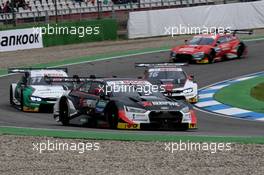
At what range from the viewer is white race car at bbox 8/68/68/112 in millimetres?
24594

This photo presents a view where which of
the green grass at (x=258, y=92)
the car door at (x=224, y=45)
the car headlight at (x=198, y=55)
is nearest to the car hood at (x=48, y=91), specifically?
the green grass at (x=258, y=92)

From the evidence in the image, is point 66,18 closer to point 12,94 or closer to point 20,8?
point 20,8

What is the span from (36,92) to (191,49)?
41.1 ft

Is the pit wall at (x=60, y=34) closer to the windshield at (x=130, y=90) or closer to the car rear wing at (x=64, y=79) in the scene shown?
the car rear wing at (x=64, y=79)

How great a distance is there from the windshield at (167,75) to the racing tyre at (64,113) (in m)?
6.49

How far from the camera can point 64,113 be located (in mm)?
20906

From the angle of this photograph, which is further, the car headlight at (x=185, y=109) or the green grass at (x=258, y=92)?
the green grass at (x=258, y=92)

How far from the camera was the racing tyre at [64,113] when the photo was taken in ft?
68.3

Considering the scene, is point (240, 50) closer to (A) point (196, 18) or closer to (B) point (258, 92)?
(A) point (196, 18)

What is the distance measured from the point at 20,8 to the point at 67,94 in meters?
26.1

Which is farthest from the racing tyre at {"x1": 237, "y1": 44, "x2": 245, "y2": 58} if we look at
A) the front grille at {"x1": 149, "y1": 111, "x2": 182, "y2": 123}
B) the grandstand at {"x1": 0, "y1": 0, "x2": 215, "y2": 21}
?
the front grille at {"x1": 149, "y1": 111, "x2": 182, "y2": 123}

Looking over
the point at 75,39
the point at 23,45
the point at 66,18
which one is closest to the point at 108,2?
the point at 66,18

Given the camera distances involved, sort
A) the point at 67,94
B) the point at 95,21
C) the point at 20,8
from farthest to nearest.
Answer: the point at 20,8, the point at 95,21, the point at 67,94

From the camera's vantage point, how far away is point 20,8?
46.5 meters
